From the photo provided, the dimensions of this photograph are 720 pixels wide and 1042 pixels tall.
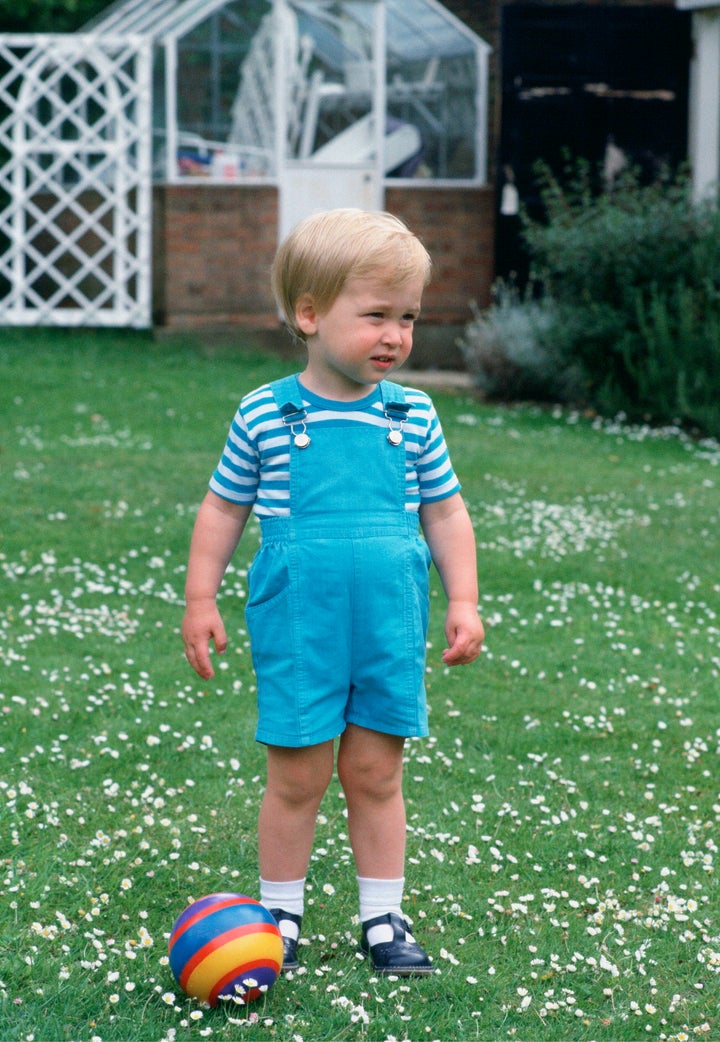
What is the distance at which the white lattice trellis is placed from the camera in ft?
49.1

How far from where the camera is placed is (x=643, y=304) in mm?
12672

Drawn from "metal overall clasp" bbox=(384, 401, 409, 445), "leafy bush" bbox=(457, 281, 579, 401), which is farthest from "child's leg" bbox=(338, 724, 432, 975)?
"leafy bush" bbox=(457, 281, 579, 401)

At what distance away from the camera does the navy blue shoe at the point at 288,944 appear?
11.0 feet

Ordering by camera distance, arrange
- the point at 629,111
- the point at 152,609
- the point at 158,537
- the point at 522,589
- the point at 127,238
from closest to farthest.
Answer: the point at 152,609, the point at 522,589, the point at 158,537, the point at 629,111, the point at 127,238

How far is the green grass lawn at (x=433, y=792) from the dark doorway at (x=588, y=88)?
659 centimetres

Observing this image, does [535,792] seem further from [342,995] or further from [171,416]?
[171,416]

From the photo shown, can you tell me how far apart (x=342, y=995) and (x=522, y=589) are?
4.06m

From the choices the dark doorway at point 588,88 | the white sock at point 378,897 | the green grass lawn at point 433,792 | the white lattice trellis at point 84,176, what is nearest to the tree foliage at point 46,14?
the white lattice trellis at point 84,176

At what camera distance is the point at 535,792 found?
4621 mm

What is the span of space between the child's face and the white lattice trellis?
1223 cm

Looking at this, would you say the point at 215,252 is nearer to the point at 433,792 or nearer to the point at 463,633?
the point at 433,792

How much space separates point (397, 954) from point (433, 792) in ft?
3.96

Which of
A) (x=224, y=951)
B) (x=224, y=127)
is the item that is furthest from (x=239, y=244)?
(x=224, y=951)

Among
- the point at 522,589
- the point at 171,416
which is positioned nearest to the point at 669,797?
the point at 522,589
